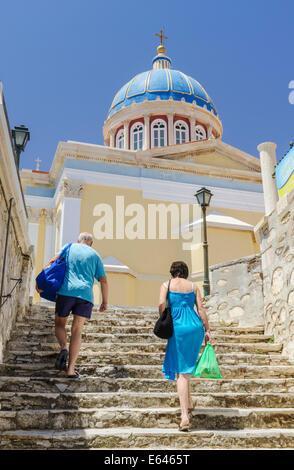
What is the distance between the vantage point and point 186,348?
4.59m

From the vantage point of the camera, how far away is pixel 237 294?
8805 mm

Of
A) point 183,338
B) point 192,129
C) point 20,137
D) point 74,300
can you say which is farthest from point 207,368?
point 192,129

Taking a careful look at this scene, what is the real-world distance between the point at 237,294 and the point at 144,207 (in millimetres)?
10378

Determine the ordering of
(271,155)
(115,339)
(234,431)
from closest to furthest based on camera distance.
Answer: (234,431) < (115,339) < (271,155)

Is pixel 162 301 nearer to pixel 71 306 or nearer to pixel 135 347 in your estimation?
pixel 71 306

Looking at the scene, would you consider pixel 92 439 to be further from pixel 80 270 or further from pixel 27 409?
pixel 80 270

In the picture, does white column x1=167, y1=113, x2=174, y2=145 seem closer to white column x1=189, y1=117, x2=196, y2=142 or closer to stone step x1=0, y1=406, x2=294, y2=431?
white column x1=189, y1=117, x2=196, y2=142

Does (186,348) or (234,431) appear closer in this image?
(234,431)

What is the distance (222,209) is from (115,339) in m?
13.9

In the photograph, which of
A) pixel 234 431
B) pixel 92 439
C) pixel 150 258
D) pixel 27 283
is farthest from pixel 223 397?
pixel 150 258

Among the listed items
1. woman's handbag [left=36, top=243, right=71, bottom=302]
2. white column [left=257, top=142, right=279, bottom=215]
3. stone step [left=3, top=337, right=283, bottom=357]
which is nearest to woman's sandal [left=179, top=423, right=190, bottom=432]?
woman's handbag [left=36, top=243, right=71, bottom=302]

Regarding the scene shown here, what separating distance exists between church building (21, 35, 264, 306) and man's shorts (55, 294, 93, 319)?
36.1 ft

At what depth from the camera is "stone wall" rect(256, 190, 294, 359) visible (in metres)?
6.78

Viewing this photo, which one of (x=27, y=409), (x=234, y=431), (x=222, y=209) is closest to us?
(x=234, y=431)
